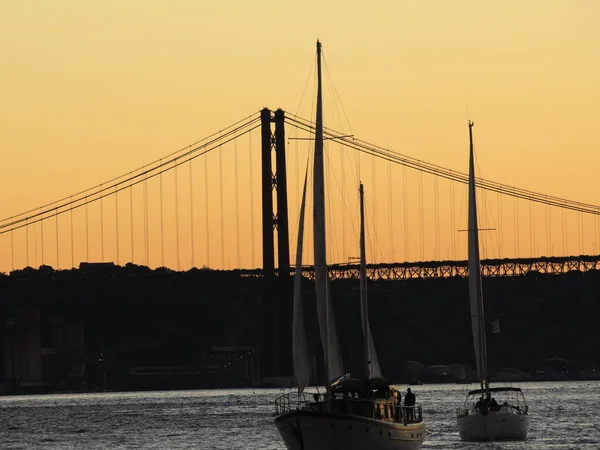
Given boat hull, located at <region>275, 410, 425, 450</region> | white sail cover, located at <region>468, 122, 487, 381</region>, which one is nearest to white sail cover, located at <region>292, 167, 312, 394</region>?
boat hull, located at <region>275, 410, 425, 450</region>

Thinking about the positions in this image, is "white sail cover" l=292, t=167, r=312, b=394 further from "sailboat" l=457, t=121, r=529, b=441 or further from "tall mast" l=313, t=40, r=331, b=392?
"sailboat" l=457, t=121, r=529, b=441

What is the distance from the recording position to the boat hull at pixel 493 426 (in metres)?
64.2

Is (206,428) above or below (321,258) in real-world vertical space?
below

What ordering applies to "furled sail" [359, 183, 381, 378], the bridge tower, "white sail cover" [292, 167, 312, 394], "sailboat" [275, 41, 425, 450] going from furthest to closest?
the bridge tower → "furled sail" [359, 183, 381, 378] → "white sail cover" [292, 167, 312, 394] → "sailboat" [275, 41, 425, 450]

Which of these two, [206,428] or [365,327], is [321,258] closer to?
[365,327]

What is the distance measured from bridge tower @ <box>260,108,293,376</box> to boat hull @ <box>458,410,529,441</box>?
67.0 metres

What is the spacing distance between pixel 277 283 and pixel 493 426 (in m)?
74.7

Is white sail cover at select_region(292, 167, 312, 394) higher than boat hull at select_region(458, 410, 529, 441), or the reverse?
white sail cover at select_region(292, 167, 312, 394)

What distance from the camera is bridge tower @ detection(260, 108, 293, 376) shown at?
135m

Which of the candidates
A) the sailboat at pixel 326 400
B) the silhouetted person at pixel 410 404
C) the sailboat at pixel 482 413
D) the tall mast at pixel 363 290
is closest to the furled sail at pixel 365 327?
the tall mast at pixel 363 290

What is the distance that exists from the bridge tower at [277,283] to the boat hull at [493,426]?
220 ft

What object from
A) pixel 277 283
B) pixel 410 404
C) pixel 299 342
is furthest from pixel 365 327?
pixel 277 283

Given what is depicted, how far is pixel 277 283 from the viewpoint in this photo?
13838 centimetres

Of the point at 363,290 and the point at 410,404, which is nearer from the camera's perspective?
the point at 410,404
